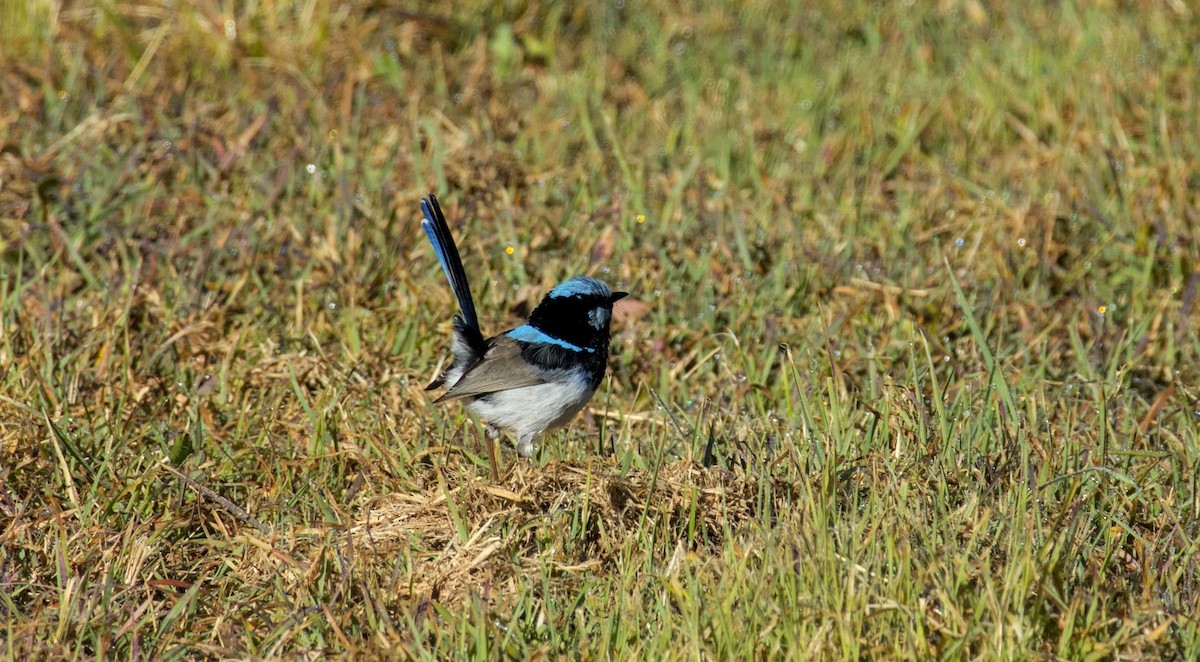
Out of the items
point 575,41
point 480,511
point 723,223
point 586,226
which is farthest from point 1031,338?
point 575,41

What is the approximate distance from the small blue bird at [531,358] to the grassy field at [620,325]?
141 millimetres

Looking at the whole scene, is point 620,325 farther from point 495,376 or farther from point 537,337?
point 495,376

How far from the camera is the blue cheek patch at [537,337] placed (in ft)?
16.2

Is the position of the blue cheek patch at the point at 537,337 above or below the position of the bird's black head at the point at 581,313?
below

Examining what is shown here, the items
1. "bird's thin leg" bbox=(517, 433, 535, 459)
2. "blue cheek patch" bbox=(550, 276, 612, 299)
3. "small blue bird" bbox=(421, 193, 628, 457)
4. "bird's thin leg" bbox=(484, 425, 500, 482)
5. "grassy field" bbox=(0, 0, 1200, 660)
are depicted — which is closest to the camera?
"grassy field" bbox=(0, 0, 1200, 660)

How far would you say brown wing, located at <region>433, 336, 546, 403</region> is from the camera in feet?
15.8

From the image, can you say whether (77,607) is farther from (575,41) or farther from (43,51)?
(575,41)

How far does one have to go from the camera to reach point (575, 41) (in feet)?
27.1

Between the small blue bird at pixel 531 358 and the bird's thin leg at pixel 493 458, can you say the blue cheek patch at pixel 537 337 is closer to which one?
the small blue bird at pixel 531 358

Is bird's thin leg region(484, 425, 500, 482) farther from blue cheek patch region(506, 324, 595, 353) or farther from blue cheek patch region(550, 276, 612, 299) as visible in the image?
blue cheek patch region(550, 276, 612, 299)

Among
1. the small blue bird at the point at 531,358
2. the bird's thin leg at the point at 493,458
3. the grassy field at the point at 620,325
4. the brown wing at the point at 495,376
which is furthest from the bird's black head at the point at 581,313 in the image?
the bird's thin leg at the point at 493,458

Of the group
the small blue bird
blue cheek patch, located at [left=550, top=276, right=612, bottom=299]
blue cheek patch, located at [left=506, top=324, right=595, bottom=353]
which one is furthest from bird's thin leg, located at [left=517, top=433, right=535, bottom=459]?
blue cheek patch, located at [left=550, top=276, right=612, bottom=299]

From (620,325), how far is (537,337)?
2.69 ft

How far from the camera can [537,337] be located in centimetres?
504
